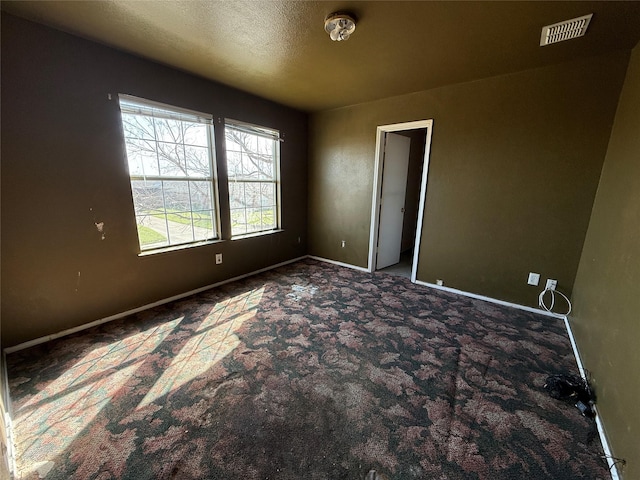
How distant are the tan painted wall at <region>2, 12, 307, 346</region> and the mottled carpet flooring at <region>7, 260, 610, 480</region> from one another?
12.0 inches

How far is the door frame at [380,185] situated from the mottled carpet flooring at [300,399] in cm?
113

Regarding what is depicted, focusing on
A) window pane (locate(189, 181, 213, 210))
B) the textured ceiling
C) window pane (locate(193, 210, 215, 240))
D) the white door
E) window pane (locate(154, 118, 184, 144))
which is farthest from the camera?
the white door

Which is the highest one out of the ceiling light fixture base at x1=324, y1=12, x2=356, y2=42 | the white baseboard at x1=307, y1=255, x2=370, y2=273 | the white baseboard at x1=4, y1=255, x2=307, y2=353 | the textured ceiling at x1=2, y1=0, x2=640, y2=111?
the textured ceiling at x1=2, y1=0, x2=640, y2=111

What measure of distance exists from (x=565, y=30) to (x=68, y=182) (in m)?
3.99

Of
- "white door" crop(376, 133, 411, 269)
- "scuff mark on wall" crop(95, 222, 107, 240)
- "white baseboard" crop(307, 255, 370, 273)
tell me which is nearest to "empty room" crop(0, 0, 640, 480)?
"scuff mark on wall" crop(95, 222, 107, 240)

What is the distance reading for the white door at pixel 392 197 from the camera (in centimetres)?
386

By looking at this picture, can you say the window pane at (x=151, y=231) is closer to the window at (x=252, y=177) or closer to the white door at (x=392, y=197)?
the window at (x=252, y=177)

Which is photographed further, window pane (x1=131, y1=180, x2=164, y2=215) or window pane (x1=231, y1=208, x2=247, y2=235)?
window pane (x1=231, y1=208, x2=247, y2=235)

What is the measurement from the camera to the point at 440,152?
316 cm

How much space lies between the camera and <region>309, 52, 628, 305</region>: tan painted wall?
2.39m

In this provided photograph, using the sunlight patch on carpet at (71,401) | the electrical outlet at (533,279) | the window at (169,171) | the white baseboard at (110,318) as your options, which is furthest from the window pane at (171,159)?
the electrical outlet at (533,279)

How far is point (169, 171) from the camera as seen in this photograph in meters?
2.76

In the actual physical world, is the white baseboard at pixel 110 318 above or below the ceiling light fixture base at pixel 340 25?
below

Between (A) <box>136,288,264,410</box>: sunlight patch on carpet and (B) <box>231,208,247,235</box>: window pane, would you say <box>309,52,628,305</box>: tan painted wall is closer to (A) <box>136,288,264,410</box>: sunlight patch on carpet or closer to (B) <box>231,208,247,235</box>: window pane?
(B) <box>231,208,247,235</box>: window pane
